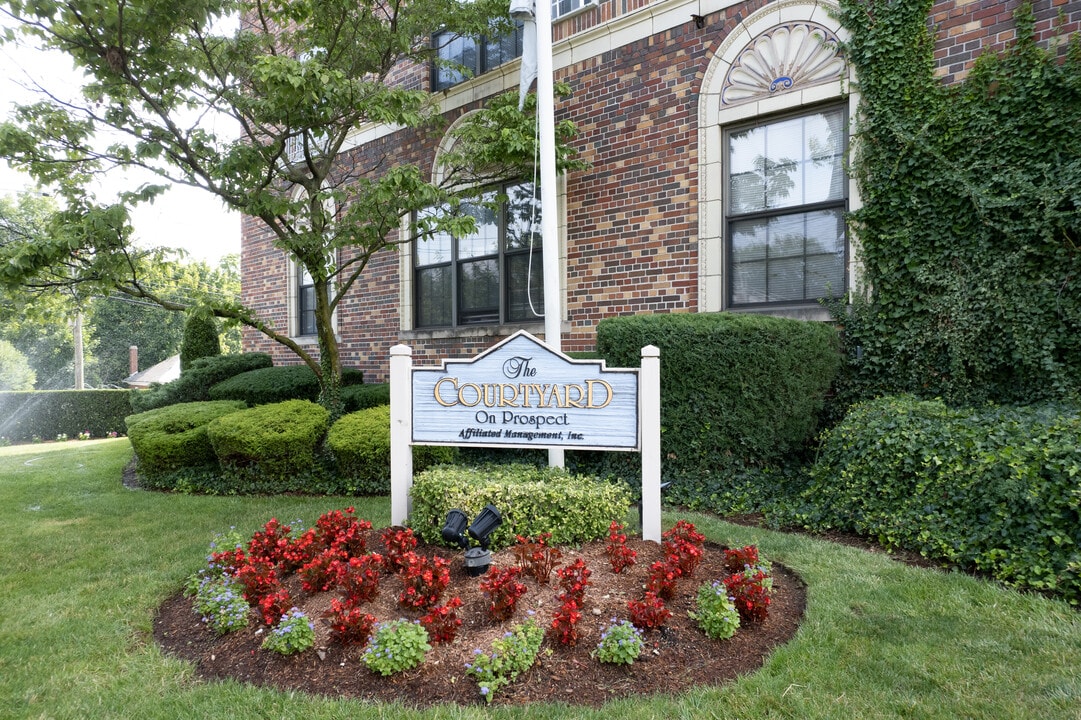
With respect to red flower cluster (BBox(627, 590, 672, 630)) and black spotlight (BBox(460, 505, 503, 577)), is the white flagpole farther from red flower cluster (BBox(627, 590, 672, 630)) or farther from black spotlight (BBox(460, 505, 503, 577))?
red flower cluster (BBox(627, 590, 672, 630))

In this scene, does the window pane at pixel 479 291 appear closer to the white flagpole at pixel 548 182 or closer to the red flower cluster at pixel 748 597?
the white flagpole at pixel 548 182

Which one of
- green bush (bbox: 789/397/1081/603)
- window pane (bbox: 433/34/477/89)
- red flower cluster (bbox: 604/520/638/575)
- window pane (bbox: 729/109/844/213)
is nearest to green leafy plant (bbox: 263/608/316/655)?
red flower cluster (bbox: 604/520/638/575)

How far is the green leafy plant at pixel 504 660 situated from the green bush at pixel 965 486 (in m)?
2.79

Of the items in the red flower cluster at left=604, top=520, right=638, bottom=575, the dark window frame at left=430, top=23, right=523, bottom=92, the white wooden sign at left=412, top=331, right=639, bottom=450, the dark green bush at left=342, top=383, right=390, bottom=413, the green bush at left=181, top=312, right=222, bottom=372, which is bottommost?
the red flower cluster at left=604, top=520, right=638, bottom=575

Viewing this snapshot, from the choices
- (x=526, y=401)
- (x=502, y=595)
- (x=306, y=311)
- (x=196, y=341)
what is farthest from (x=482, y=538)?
(x=196, y=341)

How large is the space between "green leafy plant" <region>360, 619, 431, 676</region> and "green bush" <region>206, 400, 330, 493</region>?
452cm

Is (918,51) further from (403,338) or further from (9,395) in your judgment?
(9,395)

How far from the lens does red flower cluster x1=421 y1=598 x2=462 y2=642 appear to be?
114 inches

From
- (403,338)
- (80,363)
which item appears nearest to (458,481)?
(403,338)

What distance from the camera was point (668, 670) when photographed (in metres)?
2.73

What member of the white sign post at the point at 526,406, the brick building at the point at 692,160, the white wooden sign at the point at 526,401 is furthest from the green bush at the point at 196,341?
the white wooden sign at the point at 526,401

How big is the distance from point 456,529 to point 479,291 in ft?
18.0

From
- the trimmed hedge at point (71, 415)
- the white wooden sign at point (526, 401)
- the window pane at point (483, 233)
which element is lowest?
the trimmed hedge at point (71, 415)

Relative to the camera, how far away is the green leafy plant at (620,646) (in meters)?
2.71
